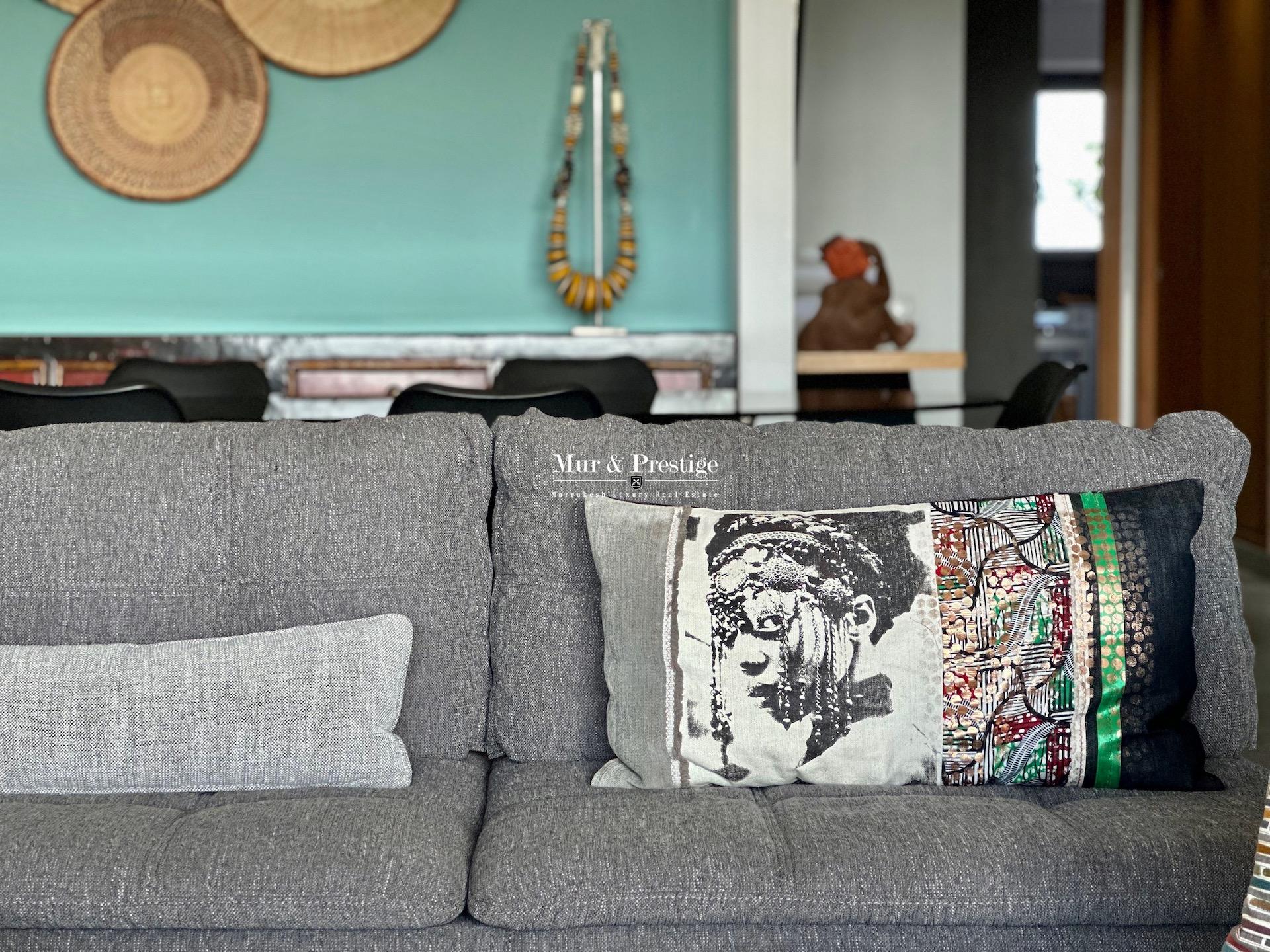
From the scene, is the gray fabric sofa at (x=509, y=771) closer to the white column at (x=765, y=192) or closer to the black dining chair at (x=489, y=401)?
the black dining chair at (x=489, y=401)

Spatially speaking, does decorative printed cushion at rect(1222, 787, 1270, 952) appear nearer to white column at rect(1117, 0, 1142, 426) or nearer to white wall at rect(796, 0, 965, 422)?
white wall at rect(796, 0, 965, 422)

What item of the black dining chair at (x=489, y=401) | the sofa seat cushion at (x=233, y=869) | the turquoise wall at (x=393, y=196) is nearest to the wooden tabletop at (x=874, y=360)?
the turquoise wall at (x=393, y=196)

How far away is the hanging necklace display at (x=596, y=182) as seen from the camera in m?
4.57

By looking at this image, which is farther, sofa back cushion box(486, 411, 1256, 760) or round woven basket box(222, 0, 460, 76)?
round woven basket box(222, 0, 460, 76)

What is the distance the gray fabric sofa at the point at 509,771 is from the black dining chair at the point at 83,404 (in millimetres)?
988

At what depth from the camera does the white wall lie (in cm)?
559

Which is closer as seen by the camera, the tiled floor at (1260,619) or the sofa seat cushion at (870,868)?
the sofa seat cushion at (870,868)

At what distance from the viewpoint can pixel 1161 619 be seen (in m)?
1.51

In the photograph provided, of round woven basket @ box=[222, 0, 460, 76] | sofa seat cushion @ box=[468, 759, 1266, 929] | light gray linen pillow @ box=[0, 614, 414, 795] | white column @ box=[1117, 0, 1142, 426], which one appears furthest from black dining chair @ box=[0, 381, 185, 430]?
white column @ box=[1117, 0, 1142, 426]

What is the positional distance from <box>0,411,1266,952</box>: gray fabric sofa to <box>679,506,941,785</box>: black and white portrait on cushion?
0.05m

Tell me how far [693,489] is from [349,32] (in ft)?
11.8

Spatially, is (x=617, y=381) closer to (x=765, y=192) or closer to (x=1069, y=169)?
(x=765, y=192)

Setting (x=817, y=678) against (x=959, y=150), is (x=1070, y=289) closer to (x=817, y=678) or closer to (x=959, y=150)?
(x=959, y=150)

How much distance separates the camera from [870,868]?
128 cm
